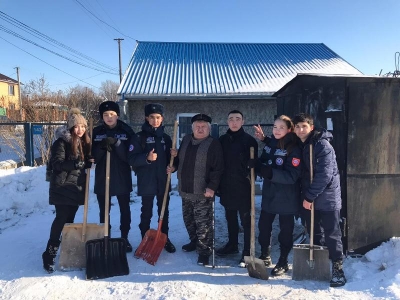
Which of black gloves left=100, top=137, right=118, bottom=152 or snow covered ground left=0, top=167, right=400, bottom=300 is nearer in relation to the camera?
snow covered ground left=0, top=167, right=400, bottom=300

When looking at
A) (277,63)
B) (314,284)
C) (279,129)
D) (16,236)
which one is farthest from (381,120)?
(277,63)

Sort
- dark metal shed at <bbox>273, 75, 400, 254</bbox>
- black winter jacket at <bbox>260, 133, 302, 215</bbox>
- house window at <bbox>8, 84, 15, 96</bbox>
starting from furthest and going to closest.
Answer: house window at <bbox>8, 84, 15, 96</bbox>
dark metal shed at <bbox>273, 75, 400, 254</bbox>
black winter jacket at <bbox>260, 133, 302, 215</bbox>

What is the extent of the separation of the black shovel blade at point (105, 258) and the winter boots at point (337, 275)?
209 centimetres

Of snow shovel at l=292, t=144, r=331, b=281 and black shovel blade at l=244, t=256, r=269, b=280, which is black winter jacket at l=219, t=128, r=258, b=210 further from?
snow shovel at l=292, t=144, r=331, b=281

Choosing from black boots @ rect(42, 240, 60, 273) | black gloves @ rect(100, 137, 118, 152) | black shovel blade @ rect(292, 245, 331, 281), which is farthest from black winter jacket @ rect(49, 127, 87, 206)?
black shovel blade @ rect(292, 245, 331, 281)

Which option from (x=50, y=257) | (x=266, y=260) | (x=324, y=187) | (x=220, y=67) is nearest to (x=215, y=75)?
(x=220, y=67)

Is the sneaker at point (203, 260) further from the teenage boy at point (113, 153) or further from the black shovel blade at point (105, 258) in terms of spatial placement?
the teenage boy at point (113, 153)

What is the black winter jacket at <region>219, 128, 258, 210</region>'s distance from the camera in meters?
3.64

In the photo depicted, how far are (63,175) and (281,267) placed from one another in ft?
8.28

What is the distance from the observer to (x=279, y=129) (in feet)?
10.9

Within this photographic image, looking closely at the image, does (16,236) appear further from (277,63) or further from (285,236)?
(277,63)

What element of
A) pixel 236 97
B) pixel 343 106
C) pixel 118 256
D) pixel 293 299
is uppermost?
pixel 236 97

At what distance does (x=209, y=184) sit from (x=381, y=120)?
6.68 ft

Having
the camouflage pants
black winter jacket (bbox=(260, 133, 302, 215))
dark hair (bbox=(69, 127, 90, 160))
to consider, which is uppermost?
dark hair (bbox=(69, 127, 90, 160))
